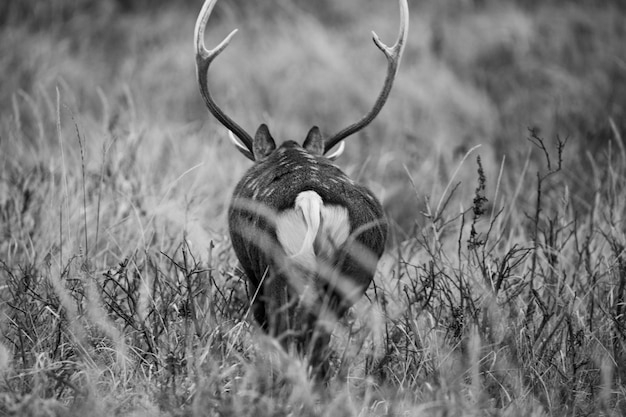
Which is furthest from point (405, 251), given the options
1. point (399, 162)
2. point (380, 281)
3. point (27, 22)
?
point (27, 22)

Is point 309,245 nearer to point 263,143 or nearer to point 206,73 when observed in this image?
point 263,143

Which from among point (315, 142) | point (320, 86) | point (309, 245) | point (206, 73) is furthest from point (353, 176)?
point (309, 245)

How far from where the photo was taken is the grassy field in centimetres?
285

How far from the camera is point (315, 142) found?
157 inches

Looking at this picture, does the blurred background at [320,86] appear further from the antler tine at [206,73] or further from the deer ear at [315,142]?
the deer ear at [315,142]

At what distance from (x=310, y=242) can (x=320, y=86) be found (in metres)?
5.95

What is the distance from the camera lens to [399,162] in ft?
22.1

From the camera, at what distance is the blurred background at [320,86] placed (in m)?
5.57

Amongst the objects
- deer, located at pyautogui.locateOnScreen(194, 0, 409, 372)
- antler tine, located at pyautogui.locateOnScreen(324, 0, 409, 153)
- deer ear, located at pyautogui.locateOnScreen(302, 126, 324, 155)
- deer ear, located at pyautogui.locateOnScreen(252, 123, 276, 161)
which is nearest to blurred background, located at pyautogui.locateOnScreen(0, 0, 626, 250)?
deer ear, located at pyautogui.locateOnScreen(252, 123, 276, 161)

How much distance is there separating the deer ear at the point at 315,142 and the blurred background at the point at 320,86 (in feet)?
2.71

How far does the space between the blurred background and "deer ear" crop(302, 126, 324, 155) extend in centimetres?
82

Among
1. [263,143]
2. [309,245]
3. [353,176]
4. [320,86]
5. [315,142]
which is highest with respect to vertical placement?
[320,86]

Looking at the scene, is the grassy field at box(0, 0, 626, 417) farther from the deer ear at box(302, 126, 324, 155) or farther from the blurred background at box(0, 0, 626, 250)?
the deer ear at box(302, 126, 324, 155)

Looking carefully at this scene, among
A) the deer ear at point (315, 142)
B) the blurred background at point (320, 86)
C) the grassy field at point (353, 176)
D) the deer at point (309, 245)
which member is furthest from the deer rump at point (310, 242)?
the blurred background at point (320, 86)
